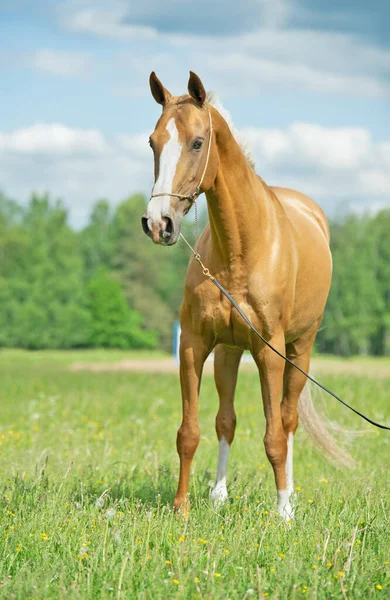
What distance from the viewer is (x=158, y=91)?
479 cm

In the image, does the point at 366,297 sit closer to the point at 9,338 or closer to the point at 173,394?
the point at 9,338

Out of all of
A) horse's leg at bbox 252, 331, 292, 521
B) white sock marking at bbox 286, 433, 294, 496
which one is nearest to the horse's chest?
horse's leg at bbox 252, 331, 292, 521

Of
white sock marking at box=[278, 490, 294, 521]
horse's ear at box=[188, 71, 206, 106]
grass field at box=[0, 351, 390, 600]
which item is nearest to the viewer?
grass field at box=[0, 351, 390, 600]

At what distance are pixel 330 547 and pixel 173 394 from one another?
10.0 meters

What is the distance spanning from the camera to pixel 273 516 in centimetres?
501

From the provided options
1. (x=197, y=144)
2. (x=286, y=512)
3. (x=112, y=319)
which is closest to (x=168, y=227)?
(x=197, y=144)

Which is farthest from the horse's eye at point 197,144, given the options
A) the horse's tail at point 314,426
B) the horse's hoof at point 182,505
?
the horse's tail at point 314,426

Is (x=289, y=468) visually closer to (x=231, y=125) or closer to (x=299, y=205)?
(x=299, y=205)

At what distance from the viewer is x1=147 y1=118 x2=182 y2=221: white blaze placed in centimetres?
434

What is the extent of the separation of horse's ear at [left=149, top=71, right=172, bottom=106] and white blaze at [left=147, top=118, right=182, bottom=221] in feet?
0.86

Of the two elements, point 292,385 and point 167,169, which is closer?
point 167,169

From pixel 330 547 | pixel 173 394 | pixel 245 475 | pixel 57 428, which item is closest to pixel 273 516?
pixel 330 547

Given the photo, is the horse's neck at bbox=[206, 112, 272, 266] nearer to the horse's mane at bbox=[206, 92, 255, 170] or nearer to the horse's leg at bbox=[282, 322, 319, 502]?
the horse's mane at bbox=[206, 92, 255, 170]

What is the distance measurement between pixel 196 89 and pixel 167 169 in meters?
0.54
